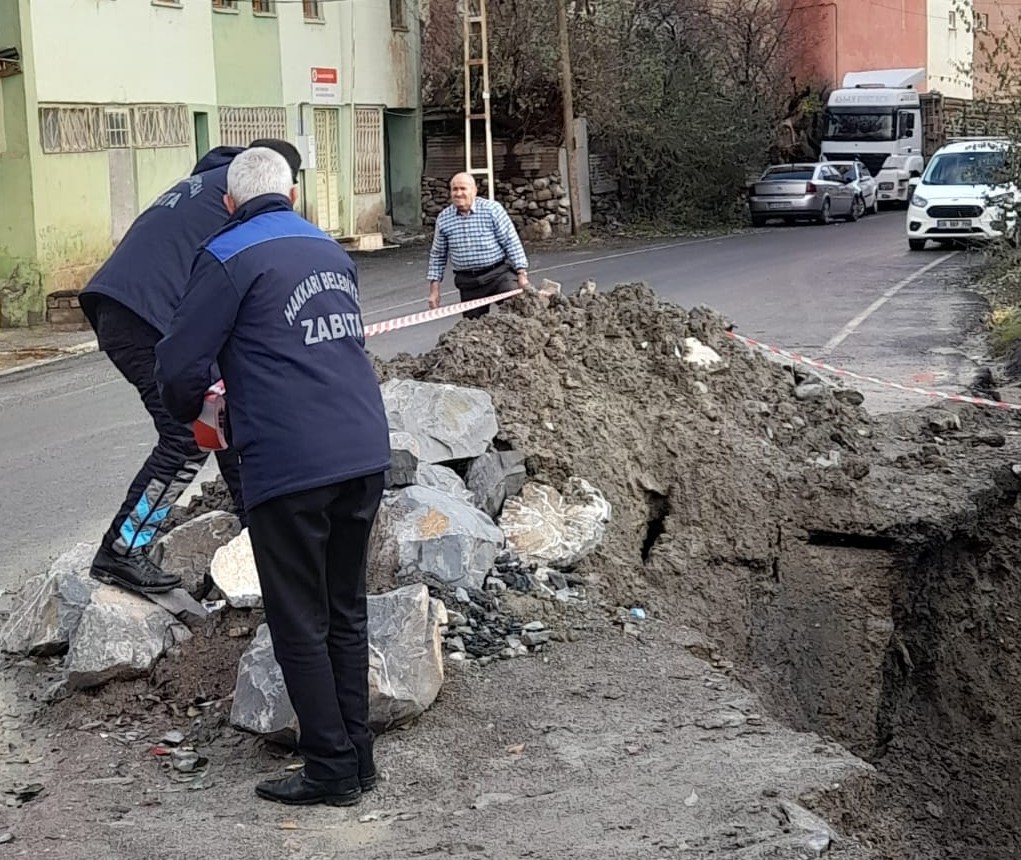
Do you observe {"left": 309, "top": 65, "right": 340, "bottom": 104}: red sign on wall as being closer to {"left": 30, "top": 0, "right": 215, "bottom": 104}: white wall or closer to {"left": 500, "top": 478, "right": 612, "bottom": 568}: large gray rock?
{"left": 30, "top": 0, "right": 215, "bottom": 104}: white wall

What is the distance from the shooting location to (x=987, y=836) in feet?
21.1

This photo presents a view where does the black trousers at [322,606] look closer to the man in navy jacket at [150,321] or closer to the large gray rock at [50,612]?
the man in navy jacket at [150,321]

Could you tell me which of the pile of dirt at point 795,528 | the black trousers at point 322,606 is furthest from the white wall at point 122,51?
the black trousers at point 322,606

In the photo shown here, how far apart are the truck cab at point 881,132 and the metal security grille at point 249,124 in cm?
1853

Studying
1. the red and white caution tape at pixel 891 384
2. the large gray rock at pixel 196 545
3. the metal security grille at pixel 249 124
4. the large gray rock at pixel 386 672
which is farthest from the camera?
the metal security grille at pixel 249 124

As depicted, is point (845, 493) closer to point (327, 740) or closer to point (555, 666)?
point (555, 666)

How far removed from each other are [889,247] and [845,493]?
2227 centimetres

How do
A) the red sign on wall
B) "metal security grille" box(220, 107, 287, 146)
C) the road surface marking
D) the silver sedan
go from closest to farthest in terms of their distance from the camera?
the road surface marking, "metal security grille" box(220, 107, 287, 146), the red sign on wall, the silver sedan

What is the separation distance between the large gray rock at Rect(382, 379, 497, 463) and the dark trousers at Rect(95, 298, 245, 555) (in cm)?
135

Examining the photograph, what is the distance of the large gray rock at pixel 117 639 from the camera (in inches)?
230

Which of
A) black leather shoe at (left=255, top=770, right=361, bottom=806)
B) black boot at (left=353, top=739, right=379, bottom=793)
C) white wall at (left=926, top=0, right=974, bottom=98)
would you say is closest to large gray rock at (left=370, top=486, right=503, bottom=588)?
black boot at (left=353, top=739, right=379, bottom=793)

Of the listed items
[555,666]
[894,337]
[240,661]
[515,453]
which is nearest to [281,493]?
[240,661]

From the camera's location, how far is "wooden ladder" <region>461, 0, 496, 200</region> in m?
32.4

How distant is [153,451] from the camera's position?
6.28 metres
